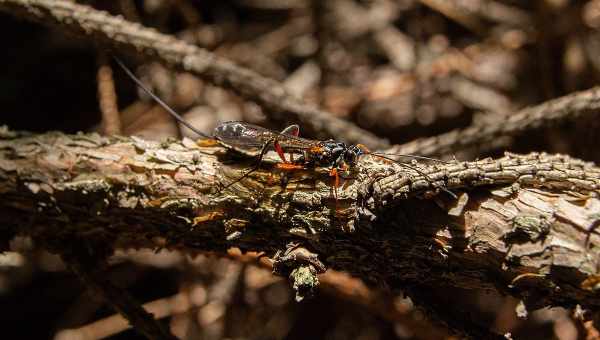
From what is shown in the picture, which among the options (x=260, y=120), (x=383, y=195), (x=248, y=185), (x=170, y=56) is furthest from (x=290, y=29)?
(x=383, y=195)

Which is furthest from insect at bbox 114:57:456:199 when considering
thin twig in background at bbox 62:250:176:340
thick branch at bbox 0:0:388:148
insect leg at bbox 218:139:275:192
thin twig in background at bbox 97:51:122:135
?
thin twig in background at bbox 97:51:122:135

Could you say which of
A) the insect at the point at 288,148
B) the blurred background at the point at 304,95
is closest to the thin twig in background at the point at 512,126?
the blurred background at the point at 304,95

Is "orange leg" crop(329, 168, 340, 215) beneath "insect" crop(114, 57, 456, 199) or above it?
beneath

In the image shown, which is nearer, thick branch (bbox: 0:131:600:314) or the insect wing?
thick branch (bbox: 0:131:600:314)

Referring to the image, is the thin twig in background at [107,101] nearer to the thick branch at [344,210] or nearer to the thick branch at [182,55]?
the thick branch at [182,55]

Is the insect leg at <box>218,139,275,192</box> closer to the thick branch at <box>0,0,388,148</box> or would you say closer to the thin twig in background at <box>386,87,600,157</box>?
the thick branch at <box>0,0,388,148</box>

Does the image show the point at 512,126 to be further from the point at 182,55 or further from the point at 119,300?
the point at 119,300
